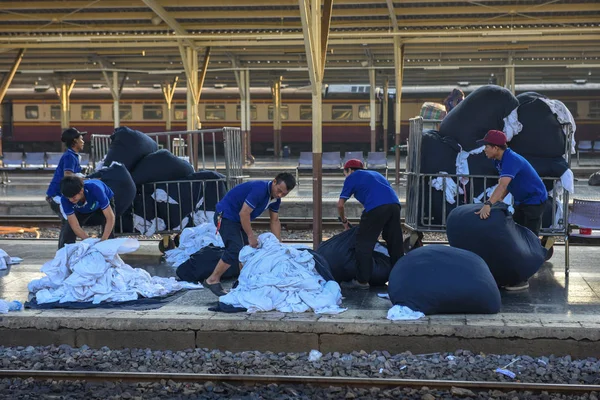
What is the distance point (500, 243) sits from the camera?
767 cm

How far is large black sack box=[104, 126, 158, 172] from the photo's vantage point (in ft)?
34.9

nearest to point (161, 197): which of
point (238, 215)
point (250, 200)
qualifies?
point (238, 215)

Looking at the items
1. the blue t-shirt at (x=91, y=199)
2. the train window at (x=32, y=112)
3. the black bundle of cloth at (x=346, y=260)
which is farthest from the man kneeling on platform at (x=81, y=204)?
the train window at (x=32, y=112)

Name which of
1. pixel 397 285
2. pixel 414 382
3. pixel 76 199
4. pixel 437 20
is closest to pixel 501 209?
pixel 397 285

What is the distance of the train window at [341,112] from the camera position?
1390 inches

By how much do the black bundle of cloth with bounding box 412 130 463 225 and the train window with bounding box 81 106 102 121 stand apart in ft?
94.0

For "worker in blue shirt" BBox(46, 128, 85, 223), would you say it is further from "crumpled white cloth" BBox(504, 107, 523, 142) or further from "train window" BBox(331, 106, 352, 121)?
"train window" BBox(331, 106, 352, 121)

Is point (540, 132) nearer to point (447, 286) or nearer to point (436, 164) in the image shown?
point (436, 164)

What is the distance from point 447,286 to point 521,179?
192 cm

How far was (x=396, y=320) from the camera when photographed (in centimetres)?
660

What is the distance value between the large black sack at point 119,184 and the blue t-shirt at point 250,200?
2.40 metres

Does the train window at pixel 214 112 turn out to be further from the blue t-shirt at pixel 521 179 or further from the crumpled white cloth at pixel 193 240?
the blue t-shirt at pixel 521 179

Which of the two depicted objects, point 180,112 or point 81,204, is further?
point 180,112

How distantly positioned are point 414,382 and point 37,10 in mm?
15474
